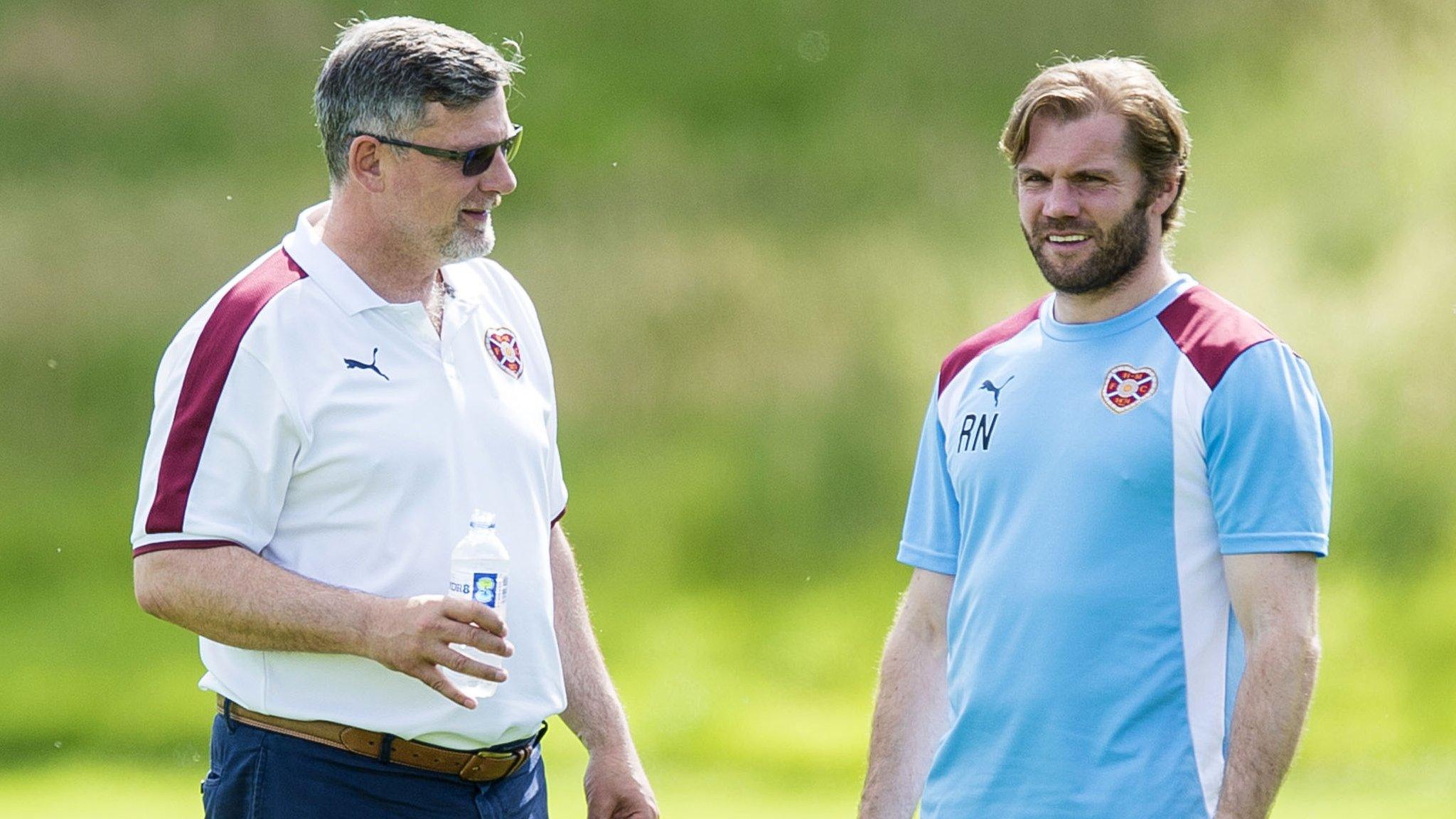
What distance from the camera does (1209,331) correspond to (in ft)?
7.98

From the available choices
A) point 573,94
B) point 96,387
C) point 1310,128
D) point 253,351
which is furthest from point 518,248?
point 253,351

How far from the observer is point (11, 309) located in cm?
654

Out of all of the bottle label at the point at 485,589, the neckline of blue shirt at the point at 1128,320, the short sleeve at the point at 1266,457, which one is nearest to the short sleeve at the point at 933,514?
the neckline of blue shirt at the point at 1128,320

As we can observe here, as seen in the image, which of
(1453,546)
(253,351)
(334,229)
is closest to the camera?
(253,351)

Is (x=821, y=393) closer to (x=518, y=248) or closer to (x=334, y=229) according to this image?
(x=518, y=248)

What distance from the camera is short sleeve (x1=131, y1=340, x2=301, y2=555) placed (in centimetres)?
240

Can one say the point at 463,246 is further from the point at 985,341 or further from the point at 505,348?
the point at 985,341

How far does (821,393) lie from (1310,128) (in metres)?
2.21

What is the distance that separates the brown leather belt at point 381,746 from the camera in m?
2.48

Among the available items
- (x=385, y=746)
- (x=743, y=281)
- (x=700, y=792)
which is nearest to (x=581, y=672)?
(x=385, y=746)

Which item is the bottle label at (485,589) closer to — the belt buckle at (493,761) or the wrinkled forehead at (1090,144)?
the belt buckle at (493,761)

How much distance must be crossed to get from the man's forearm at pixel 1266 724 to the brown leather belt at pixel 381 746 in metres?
1.09

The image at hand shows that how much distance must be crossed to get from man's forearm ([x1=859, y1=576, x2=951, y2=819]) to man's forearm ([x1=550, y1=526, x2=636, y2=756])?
16.4 inches

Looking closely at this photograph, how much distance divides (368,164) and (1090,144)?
112 cm
